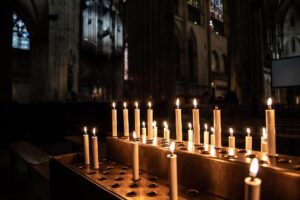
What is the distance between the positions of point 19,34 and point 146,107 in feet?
66.7

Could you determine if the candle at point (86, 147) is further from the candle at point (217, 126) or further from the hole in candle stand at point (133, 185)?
the candle at point (217, 126)

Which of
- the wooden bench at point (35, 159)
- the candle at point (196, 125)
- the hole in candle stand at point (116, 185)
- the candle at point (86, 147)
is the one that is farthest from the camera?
the wooden bench at point (35, 159)

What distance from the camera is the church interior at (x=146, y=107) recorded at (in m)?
1.52

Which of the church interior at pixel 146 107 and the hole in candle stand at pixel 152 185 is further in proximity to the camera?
the hole in candle stand at pixel 152 185

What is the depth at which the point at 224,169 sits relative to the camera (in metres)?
1.38

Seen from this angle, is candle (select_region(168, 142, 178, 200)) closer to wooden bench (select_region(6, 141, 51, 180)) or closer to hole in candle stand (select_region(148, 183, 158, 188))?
hole in candle stand (select_region(148, 183, 158, 188))

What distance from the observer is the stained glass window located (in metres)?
22.8

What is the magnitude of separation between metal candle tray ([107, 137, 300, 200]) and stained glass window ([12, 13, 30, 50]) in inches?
984

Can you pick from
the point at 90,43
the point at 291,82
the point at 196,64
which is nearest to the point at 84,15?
the point at 90,43

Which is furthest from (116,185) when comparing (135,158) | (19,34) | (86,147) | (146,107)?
(19,34)

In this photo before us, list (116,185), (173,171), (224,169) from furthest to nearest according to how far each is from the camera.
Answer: (116,185)
(224,169)
(173,171)

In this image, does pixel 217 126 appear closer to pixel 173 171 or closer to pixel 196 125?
pixel 196 125

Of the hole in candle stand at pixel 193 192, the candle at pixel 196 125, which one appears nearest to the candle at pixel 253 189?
the hole in candle stand at pixel 193 192

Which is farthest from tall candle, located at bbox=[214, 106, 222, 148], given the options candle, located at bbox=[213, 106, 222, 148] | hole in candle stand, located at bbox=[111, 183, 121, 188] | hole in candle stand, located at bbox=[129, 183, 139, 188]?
hole in candle stand, located at bbox=[111, 183, 121, 188]
